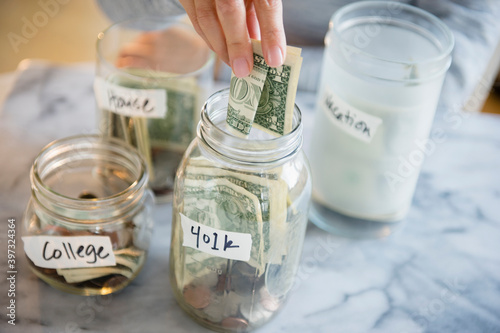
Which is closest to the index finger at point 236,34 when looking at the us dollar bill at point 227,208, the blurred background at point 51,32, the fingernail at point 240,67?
the fingernail at point 240,67

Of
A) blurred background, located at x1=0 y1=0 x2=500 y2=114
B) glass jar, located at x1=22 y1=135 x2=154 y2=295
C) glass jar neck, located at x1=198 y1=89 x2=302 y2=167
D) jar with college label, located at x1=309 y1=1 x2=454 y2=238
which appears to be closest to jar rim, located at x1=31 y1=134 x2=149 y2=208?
glass jar, located at x1=22 y1=135 x2=154 y2=295

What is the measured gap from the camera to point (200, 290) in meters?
0.55

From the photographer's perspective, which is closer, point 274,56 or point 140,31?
point 274,56

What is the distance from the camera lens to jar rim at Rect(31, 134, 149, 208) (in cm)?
52

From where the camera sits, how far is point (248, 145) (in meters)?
0.47

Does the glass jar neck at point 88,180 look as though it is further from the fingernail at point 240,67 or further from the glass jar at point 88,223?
the fingernail at point 240,67

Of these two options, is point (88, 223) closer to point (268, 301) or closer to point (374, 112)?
point (268, 301)

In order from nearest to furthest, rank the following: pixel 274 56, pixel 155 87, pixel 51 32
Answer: pixel 274 56, pixel 155 87, pixel 51 32

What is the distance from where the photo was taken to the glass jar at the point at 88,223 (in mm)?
536

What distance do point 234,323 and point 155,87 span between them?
31 cm

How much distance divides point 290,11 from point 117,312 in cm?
77

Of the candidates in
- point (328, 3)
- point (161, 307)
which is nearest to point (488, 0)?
point (328, 3)

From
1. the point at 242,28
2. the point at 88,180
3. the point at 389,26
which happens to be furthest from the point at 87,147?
the point at 389,26

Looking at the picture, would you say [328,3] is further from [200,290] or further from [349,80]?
[200,290]
